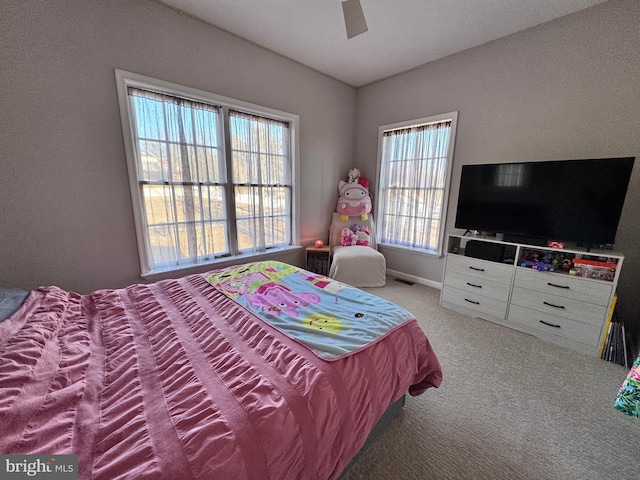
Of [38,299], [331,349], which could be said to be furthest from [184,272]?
[331,349]

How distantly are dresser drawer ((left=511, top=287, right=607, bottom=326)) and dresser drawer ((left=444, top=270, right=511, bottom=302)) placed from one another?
84 millimetres

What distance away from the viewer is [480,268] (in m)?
2.45

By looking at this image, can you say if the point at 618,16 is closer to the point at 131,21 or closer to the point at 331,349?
the point at 331,349

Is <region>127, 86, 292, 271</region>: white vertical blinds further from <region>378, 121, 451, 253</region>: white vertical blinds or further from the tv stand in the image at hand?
the tv stand

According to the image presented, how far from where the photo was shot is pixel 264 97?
109 inches

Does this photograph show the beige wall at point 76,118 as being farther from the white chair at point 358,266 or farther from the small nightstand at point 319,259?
the white chair at point 358,266

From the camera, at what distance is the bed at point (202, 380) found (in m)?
0.64

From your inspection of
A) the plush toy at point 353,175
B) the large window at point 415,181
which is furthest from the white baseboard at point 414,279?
the plush toy at point 353,175

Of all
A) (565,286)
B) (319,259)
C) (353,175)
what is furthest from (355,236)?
(565,286)

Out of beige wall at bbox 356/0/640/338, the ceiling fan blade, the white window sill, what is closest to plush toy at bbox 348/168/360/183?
beige wall at bbox 356/0/640/338

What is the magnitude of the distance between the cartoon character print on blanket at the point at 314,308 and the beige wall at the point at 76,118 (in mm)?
1125

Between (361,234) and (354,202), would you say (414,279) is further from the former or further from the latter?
(354,202)

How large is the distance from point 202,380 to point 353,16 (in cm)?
209

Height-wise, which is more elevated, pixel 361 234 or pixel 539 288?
pixel 361 234
